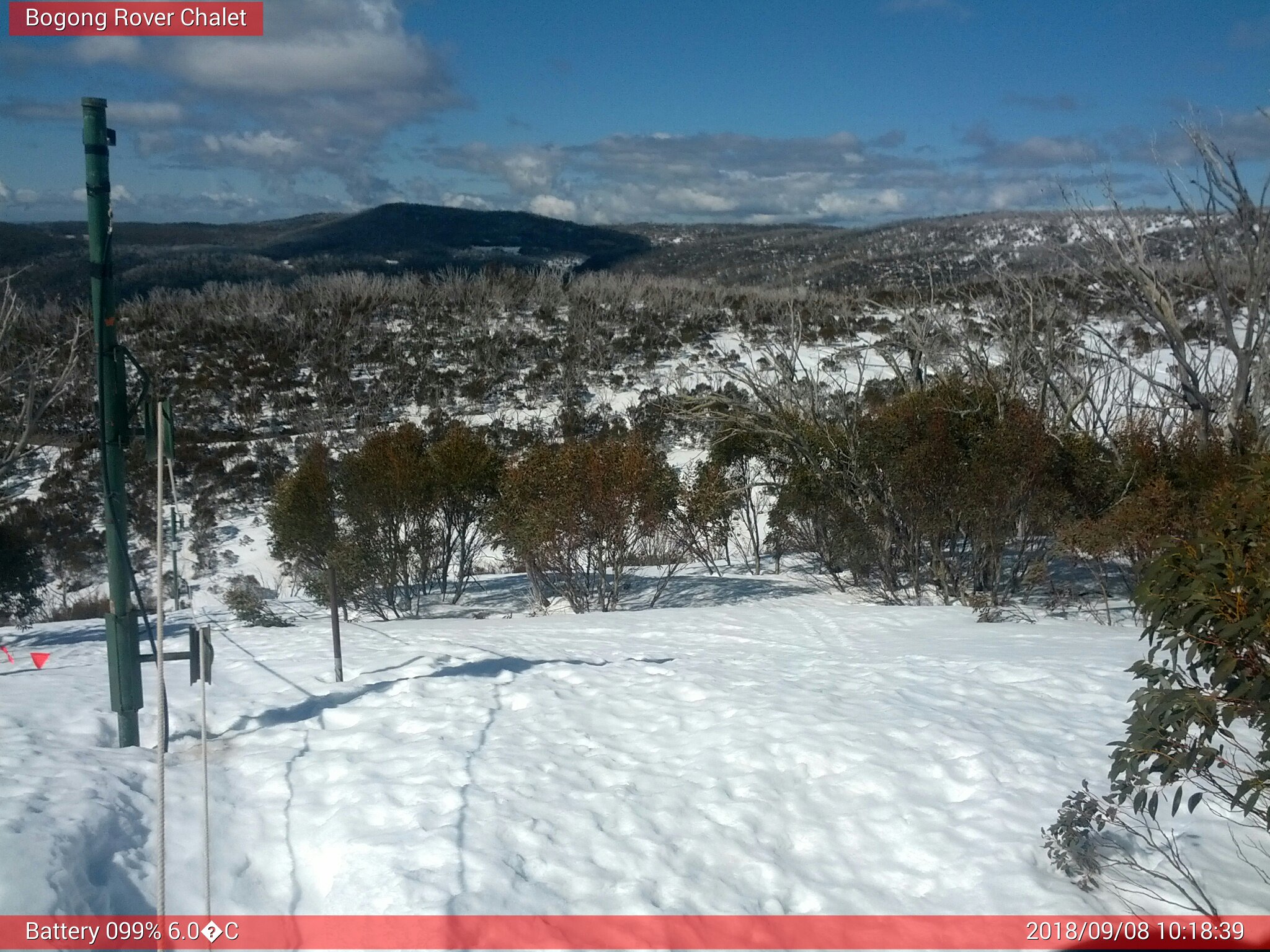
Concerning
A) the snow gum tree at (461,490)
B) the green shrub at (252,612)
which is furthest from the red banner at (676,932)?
the snow gum tree at (461,490)

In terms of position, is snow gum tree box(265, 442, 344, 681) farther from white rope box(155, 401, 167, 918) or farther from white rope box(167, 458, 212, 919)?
white rope box(155, 401, 167, 918)

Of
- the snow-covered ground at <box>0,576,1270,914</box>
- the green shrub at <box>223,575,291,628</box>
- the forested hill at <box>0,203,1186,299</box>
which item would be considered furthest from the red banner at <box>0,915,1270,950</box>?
the forested hill at <box>0,203,1186,299</box>

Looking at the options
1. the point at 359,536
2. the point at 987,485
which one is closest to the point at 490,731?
the point at 987,485

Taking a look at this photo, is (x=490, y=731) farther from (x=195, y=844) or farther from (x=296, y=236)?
(x=296, y=236)

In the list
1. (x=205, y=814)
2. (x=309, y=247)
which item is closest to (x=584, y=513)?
(x=205, y=814)

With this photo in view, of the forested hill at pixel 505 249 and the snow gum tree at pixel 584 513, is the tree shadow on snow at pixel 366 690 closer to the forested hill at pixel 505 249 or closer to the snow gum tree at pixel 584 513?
the snow gum tree at pixel 584 513
